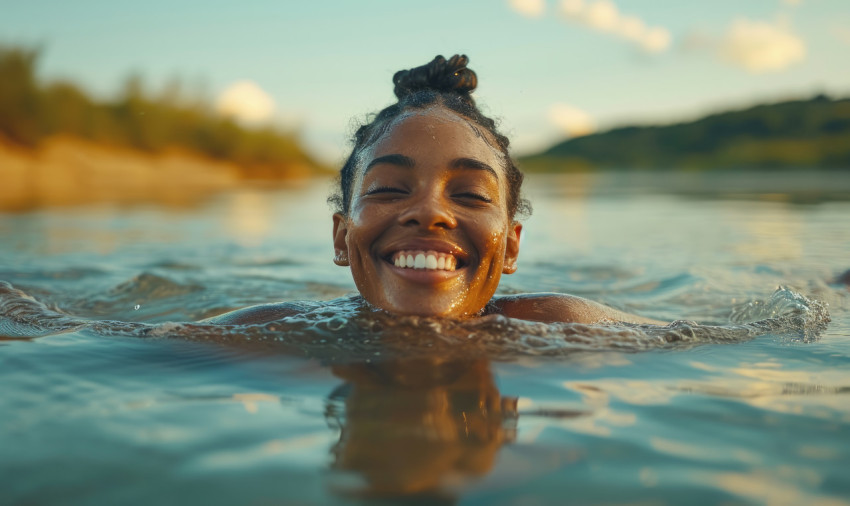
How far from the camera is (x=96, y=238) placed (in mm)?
9023

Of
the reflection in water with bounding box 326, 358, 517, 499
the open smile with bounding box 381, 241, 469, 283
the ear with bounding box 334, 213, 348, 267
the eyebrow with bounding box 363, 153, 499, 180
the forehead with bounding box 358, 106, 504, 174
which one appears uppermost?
the forehead with bounding box 358, 106, 504, 174

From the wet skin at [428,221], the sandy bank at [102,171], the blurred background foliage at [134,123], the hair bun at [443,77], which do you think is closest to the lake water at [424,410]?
the wet skin at [428,221]

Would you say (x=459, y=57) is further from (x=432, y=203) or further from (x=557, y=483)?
(x=557, y=483)

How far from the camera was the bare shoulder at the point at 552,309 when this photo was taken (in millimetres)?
3576

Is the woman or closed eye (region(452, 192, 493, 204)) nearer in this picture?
the woman

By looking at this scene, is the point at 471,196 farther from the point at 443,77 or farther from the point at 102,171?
the point at 102,171

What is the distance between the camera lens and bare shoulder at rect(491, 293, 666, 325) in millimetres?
3576

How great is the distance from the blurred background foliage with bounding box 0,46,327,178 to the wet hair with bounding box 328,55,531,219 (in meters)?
30.0

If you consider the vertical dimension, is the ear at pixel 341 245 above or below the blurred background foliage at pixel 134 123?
below

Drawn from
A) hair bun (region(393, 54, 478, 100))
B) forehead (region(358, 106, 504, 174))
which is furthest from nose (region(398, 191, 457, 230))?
hair bun (region(393, 54, 478, 100))

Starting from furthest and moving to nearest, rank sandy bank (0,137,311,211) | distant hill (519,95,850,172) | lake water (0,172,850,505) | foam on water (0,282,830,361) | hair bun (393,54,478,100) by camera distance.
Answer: distant hill (519,95,850,172) < sandy bank (0,137,311,211) < hair bun (393,54,478,100) < foam on water (0,282,830,361) < lake water (0,172,850,505)

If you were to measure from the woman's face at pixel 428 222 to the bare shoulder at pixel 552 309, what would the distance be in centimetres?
28

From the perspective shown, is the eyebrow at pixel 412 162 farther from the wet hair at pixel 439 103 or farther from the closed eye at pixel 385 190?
the wet hair at pixel 439 103

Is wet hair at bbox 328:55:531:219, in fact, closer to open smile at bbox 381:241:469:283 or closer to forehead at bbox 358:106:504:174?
forehead at bbox 358:106:504:174
